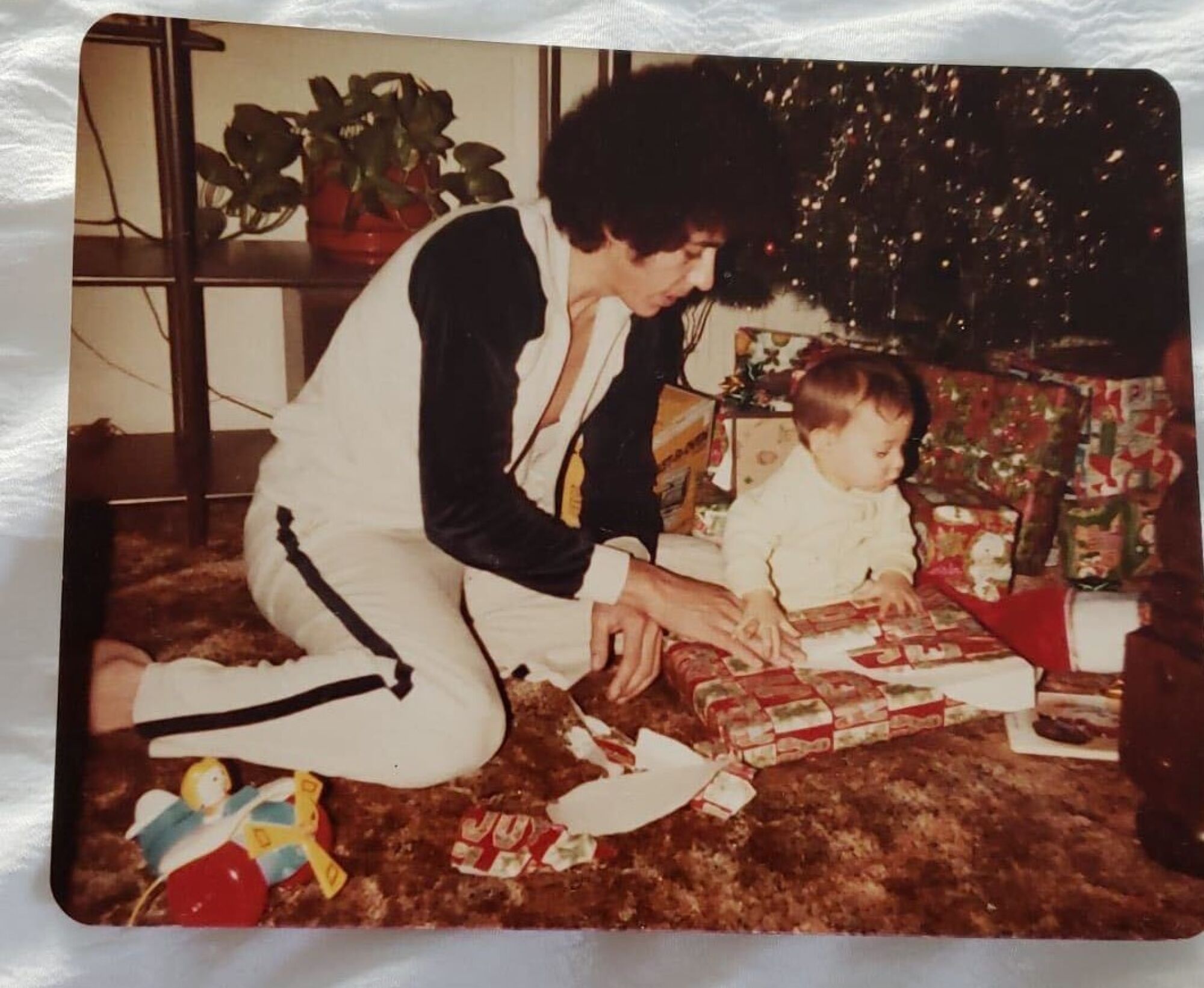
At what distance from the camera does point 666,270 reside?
0.77m

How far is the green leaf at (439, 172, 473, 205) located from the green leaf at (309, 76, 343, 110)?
3.9 inches

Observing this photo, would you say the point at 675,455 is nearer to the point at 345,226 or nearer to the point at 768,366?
the point at 768,366

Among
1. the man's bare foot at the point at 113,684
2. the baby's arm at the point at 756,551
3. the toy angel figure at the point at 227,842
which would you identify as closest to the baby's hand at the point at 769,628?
the baby's arm at the point at 756,551

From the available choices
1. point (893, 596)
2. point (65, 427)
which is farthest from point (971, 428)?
point (65, 427)

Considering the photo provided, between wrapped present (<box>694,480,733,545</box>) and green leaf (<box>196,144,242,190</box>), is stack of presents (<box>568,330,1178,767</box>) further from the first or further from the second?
green leaf (<box>196,144,242,190</box>)

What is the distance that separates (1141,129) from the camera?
0.82m

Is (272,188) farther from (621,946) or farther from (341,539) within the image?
(621,946)

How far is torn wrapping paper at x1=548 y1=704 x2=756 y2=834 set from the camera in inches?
29.2

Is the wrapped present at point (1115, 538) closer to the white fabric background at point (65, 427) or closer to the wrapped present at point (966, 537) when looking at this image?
the wrapped present at point (966, 537)

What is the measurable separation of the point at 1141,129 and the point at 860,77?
0.78 feet

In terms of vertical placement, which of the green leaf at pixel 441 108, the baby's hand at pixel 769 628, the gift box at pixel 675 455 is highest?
the green leaf at pixel 441 108

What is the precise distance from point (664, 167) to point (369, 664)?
44 centimetres

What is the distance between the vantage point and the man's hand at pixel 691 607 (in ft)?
2.56

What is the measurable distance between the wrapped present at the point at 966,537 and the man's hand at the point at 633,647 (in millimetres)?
229
